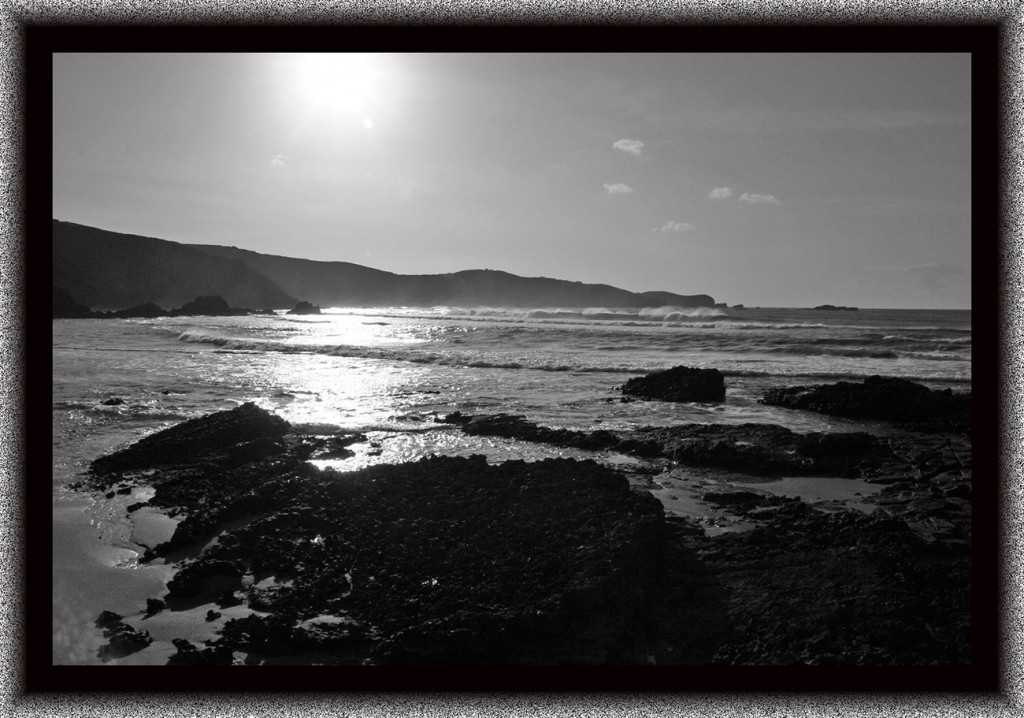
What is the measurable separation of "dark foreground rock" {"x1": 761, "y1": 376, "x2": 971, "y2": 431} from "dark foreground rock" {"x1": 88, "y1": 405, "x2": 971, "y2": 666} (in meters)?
1.88

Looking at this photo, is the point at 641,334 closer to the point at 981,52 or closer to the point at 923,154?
the point at 923,154

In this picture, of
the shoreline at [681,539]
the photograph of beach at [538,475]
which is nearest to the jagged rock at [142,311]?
the photograph of beach at [538,475]

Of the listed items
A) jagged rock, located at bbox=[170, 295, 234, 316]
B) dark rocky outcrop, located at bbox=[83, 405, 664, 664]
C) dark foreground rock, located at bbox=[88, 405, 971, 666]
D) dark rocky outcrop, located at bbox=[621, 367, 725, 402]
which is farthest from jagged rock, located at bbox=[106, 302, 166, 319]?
dark rocky outcrop, located at bbox=[83, 405, 664, 664]

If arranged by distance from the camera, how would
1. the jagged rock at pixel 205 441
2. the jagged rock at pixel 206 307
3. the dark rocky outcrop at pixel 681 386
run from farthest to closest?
the jagged rock at pixel 206 307
the dark rocky outcrop at pixel 681 386
the jagged rock at pixel 205 441

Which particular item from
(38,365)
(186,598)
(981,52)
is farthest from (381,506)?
(981,52)

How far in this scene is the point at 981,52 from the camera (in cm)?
178

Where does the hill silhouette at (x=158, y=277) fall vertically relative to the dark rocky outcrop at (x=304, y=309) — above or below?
above

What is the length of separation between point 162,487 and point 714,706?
2635mm

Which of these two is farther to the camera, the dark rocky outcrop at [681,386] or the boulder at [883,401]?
the dark rocky outcrop at [681,386]

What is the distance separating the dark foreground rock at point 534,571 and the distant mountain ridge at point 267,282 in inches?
47.9

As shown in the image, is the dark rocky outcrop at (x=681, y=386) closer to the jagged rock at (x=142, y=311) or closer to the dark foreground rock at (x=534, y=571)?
the dark foreground rock at (x=534, y=571)

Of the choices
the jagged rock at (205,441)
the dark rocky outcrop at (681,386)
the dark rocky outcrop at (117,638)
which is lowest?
the dark rocky outcrop at (117,638)

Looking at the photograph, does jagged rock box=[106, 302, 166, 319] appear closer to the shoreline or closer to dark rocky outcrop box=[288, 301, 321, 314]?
dark rocky outcrop box=[288, 301, 321, 314]

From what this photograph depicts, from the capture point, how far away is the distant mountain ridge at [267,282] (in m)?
4.27
